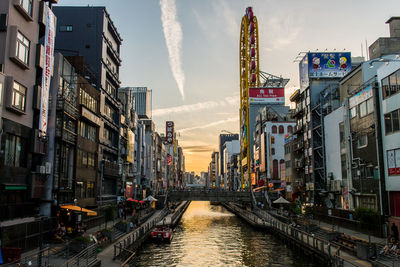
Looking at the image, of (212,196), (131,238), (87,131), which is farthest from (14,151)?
(212,196)

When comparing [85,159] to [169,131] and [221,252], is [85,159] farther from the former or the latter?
[169,131]

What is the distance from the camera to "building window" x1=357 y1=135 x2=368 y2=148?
137 feet

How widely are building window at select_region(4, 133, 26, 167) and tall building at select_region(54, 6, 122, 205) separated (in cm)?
2174

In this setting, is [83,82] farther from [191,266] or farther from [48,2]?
[191,266]

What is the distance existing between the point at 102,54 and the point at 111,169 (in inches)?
727

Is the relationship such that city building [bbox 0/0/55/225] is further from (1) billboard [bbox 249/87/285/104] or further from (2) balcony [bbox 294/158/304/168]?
(1) billboard [bbox 249/87/285/104]

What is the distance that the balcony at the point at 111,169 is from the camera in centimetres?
5443

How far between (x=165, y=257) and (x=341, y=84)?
36508 mm

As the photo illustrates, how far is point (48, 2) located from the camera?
35625 mm

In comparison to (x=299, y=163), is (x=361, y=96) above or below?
above

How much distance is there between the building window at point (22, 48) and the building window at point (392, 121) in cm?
3497

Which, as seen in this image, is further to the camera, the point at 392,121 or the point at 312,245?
the point at 392,121

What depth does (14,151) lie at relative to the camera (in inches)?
1125

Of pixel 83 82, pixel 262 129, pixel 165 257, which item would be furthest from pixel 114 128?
pixel 262 129
